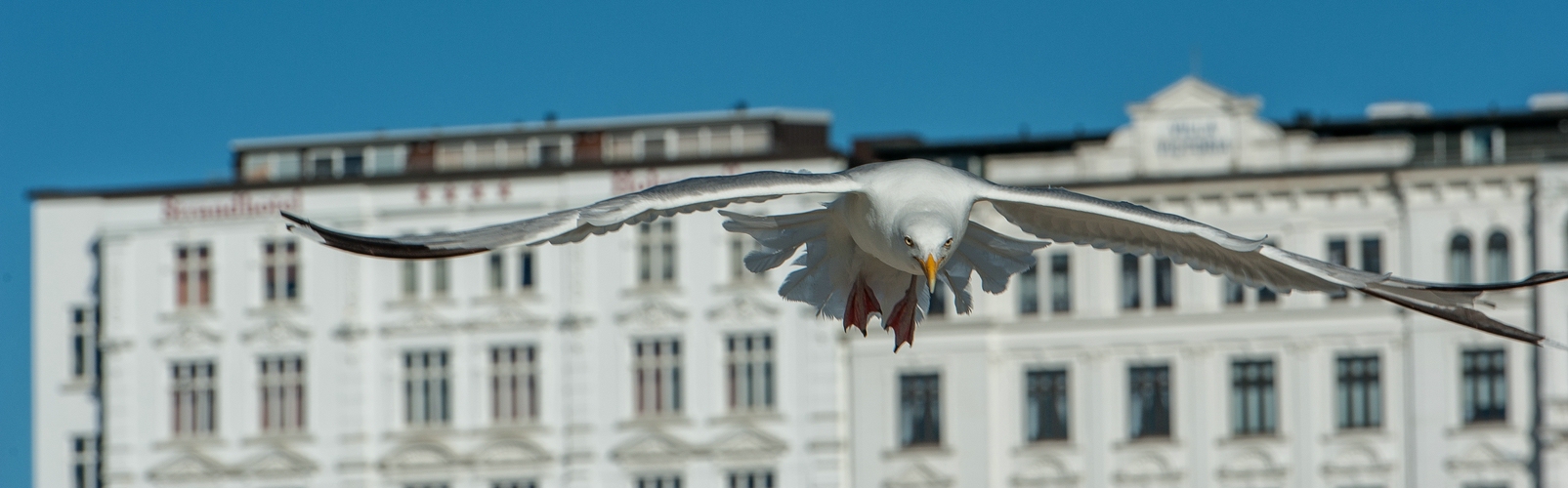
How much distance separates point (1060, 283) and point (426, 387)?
1662cm

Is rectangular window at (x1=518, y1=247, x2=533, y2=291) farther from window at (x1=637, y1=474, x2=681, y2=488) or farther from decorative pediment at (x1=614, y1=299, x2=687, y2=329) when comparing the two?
window at (x1=637, y1=474, x2=681, y2=488)

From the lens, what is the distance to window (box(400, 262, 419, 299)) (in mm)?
72688

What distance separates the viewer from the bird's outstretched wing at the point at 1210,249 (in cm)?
2525

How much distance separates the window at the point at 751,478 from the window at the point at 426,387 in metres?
7.77

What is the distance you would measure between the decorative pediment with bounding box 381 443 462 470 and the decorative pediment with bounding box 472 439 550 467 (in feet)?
2.33

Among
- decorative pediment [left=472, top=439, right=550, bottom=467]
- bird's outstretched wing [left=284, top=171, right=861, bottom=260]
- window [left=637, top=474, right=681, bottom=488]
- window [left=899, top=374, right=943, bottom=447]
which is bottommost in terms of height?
window [left=637, top=474, right=681, bottom=488]

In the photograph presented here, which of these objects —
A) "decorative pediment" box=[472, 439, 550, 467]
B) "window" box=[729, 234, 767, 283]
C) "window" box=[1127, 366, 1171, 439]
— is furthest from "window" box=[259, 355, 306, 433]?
"window" box=[1127, 366, 1171, 439]

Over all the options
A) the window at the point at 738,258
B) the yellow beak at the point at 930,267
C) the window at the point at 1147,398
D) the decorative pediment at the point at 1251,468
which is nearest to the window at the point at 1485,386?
the decorative pediment at the point at 1251,468

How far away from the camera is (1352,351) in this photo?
222 ft

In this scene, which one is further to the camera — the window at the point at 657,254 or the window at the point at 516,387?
the window at the point at 516,387

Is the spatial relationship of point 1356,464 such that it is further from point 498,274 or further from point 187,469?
point 187,469

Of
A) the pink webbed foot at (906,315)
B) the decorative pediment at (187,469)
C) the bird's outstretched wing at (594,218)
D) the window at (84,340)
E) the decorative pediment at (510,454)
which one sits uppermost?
the bird's outstretched wing at (594,218)

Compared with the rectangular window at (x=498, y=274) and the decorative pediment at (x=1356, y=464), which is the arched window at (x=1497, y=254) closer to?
the decorative pediment at (x=1356, y=464)

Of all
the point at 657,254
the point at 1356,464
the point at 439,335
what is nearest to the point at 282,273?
the point at 439,335
